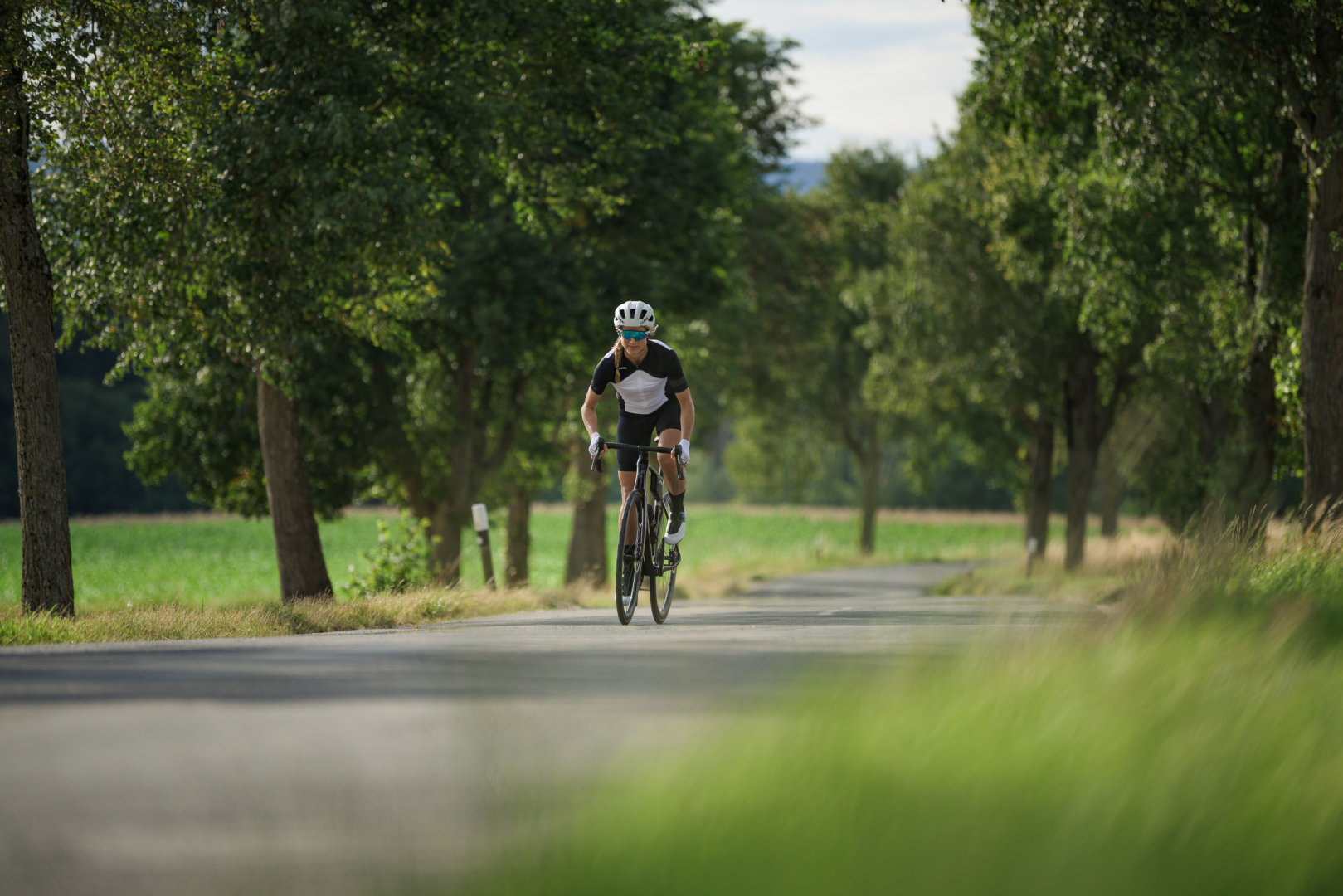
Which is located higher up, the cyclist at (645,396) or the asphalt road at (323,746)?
the cyclist at (645,396)

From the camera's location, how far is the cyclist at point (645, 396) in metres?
9.38

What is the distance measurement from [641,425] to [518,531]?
2139cm

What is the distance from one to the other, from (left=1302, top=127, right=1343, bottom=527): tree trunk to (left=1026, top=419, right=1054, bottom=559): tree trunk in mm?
19772

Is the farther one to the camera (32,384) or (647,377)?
(32,384)

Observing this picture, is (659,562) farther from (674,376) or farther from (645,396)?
(674,376)

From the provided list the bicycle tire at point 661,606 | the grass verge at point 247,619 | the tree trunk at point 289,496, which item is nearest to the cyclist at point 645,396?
the bicycle tire at point 661,606

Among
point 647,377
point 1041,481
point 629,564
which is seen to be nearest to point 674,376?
point 647,377

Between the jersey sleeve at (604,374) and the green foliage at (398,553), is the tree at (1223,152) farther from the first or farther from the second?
the green foliage at (398,553)

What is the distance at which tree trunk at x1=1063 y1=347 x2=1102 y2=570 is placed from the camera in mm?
30516

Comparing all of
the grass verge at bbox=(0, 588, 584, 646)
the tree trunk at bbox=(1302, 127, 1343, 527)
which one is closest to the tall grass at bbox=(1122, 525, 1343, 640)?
Result: the tree trunk at bbox=(1302, 127, 1343, 527)

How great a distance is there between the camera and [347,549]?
55.1m

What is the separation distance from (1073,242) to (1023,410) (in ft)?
45.9

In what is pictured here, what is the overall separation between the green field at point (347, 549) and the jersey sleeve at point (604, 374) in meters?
5.55

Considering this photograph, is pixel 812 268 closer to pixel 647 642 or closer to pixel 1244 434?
pixel 1244 434
